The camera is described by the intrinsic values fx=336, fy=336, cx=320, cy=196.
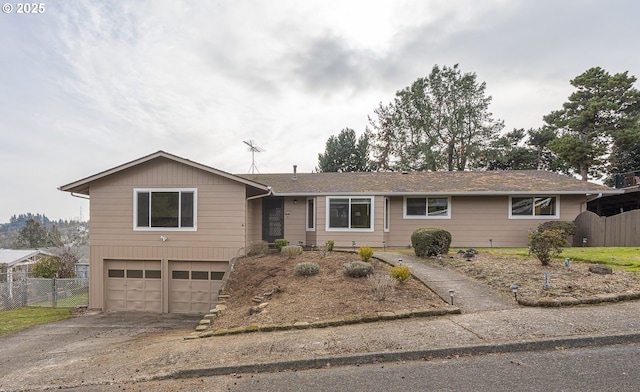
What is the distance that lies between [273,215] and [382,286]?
354 inches

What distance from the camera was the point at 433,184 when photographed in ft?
49.0

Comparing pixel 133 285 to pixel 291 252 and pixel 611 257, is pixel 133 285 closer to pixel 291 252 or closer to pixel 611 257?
pixel 291 252

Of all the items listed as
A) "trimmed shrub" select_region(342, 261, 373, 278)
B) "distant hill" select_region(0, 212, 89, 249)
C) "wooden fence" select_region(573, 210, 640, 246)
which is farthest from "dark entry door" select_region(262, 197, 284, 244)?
"distant hill" select_region(0, 212, 89, 249)

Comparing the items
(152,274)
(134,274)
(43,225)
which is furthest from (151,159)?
(43,225)

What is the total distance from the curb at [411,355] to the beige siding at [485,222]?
9.72 metres

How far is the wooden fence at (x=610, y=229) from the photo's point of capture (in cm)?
1191

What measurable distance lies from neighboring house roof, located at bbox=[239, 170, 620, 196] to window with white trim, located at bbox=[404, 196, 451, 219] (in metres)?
0.44

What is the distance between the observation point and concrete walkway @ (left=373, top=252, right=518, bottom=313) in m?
6.17

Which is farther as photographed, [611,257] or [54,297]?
[54,297]

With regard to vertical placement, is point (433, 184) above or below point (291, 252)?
above

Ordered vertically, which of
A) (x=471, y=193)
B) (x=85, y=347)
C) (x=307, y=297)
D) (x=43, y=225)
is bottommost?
(x=43, y=225)

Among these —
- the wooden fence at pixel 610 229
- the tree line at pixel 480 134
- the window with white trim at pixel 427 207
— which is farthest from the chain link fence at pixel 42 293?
the tree line at pixel 480 134

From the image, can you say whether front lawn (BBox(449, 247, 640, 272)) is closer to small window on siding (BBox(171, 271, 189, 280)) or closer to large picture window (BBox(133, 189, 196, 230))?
large picture window (BBox(133, 189, 196, 230))

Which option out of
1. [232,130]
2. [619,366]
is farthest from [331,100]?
[619,366]
